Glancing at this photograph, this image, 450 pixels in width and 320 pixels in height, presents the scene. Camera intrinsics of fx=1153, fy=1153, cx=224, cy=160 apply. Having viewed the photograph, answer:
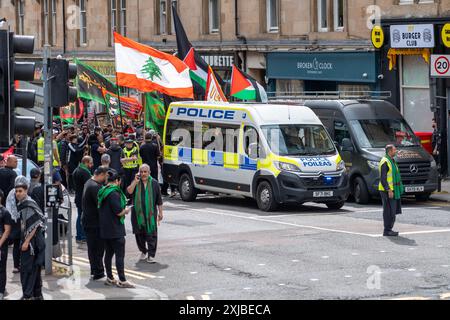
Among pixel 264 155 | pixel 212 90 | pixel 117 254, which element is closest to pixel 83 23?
pixel 212 90

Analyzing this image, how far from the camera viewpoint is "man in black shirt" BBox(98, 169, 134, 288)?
630 inches

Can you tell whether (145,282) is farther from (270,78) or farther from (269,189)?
(270,78)

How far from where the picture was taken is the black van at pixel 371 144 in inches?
1030

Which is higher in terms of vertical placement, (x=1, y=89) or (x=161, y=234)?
(x=1, y=89)

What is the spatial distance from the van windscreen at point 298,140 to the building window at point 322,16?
1222 cm

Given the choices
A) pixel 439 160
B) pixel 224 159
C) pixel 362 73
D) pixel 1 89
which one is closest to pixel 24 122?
pixel 1 89

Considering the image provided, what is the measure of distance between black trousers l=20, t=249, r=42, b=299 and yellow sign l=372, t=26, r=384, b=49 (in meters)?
20.2

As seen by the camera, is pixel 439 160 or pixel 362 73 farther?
pixel 362 73

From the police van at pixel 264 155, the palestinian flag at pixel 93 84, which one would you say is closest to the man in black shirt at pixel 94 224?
the police van at pixel 264 155

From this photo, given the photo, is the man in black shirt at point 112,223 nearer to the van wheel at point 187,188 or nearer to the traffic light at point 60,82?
the traffic light at point 60,82

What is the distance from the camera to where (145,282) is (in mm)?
16391

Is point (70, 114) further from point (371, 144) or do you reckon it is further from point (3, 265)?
point (3, 265)

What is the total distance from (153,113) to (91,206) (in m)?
14.5
